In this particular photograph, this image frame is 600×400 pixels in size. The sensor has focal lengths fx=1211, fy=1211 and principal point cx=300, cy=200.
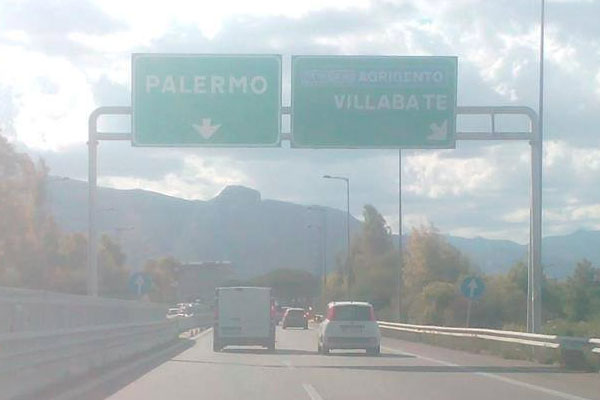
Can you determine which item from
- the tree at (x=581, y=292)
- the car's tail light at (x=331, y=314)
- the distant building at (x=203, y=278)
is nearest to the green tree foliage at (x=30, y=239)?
the car's tail light at (x=331, y=314)

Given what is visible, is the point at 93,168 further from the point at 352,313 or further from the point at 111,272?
the point at 111,272

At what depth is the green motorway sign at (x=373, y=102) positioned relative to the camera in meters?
30.9

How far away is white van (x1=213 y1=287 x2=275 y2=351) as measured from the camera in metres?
40.5

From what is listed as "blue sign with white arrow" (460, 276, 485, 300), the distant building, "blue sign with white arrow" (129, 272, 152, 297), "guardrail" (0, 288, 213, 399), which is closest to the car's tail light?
"blue sign with white arrow" (460, 276, 485, 300)

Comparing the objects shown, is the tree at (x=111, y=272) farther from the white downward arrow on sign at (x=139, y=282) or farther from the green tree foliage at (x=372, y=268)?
the white downward arrow on sign at (x=139, y=282)

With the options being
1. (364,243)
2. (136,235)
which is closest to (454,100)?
(364,243)

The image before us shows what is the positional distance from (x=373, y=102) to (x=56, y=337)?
1240 cm

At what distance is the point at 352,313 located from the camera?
36.5m

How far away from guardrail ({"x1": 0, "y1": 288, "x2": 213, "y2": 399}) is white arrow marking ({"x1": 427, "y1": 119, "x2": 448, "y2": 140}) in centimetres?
930

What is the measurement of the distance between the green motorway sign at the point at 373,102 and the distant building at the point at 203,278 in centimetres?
7866

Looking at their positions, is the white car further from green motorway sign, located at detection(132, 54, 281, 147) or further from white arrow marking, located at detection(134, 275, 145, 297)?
green motorway sign, located at detection(132, 54, 281, 147)

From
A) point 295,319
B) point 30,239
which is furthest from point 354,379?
point 295,319

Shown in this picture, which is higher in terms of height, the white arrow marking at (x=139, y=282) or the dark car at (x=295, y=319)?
the white arrow marking at (x=139, y=282)

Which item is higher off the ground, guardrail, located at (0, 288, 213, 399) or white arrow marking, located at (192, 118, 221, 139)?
white arrow marking, located at (192, 118, 221, 139)
